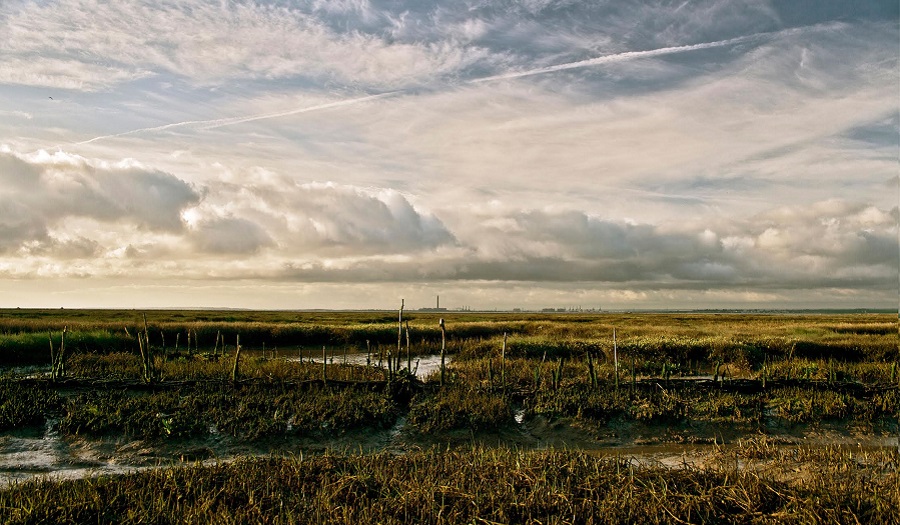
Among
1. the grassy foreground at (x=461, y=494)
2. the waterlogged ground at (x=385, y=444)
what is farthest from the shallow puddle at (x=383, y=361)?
the grassy foreground at (x=461, y=494)

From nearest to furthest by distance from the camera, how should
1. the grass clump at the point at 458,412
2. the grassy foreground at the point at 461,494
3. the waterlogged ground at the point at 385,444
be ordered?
the grassy foreground at the point at 461,494 < the waterlogged ground at the point at 385,444 < the grass clump at the point at 458,412

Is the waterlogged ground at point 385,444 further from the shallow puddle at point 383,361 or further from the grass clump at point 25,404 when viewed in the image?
the shallow puddle at point 383,361

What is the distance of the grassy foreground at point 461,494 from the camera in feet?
23.9

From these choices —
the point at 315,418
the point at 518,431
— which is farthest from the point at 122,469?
the point at 518,431

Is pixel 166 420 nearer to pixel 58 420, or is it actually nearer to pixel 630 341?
pixel 58 420

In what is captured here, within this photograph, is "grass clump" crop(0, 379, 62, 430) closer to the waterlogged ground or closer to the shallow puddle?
the waterlogged ground

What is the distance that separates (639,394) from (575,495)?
835cm

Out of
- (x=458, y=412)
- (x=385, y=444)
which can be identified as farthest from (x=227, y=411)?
(x=458, y=412)

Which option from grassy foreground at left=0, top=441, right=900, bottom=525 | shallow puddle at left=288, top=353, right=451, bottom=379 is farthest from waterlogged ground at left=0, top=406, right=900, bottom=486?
shallow puddle at left=288, top=353, right=451, bottom=379

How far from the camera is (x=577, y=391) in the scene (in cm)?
1595

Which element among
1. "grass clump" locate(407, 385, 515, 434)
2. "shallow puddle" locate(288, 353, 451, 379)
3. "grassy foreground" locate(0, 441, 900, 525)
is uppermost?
"grassy foreground" locate(0, 441, 900, 525)

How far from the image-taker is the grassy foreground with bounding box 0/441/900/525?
23.9ft

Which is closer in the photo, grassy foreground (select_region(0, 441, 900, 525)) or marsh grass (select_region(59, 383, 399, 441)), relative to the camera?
grassy foreground (select_region(0, 441, 900, 525))

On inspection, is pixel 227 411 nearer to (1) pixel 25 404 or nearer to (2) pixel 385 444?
(2) pixel 385 444
